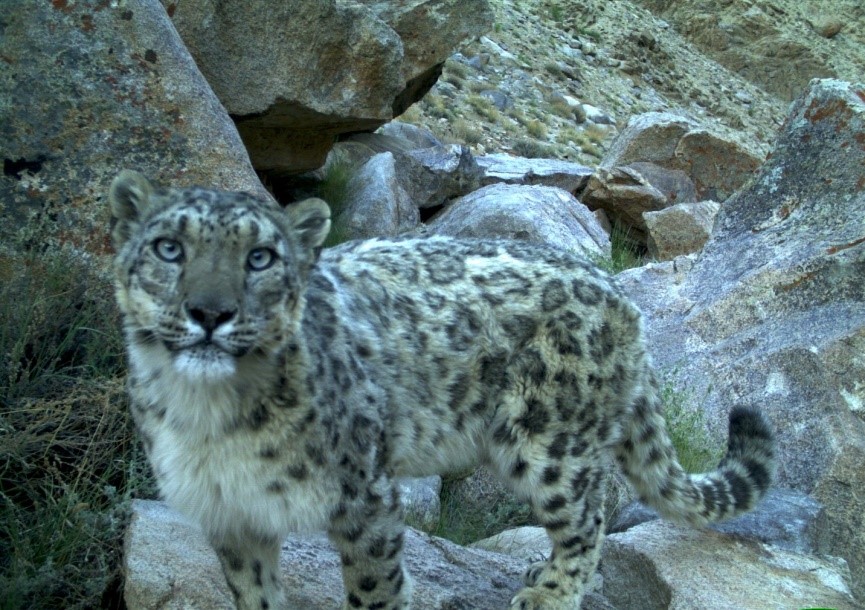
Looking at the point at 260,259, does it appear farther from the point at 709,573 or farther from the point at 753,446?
the point at 753,446

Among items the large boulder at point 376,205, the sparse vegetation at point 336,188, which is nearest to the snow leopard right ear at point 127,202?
the large boulder at point 376,205

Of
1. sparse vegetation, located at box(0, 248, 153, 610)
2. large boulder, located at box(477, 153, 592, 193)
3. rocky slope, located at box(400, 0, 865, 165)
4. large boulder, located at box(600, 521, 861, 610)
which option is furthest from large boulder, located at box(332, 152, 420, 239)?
rocky slope, located at box(400, 0, 865, 165)

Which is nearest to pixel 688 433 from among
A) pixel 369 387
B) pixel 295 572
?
pixel 295 572

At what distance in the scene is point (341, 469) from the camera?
3.75 metres

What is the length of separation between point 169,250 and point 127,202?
1.22 feet

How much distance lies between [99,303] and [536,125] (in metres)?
18.4

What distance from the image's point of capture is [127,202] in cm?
360

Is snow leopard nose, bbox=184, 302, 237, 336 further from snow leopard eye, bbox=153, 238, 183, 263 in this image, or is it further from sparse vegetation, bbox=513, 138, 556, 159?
sparse vegetation, bbox=513, 138, 556, 159

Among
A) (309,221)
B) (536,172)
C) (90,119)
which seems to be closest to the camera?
(309,221)

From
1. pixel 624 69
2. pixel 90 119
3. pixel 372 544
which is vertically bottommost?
pixel 372 544

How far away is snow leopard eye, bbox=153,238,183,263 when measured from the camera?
3.32 m

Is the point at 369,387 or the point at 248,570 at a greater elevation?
the point at 369,387

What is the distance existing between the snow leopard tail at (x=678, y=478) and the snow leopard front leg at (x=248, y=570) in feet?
5.54

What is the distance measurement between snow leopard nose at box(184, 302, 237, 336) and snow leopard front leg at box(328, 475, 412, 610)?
88 centimetres
